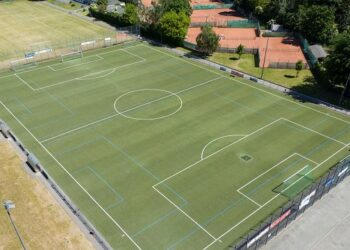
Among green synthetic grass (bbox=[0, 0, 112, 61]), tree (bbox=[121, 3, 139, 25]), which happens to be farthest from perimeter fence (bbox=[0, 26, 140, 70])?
tree (bbox=[121, 3, 139, 25])

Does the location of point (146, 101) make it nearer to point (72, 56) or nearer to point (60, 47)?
point (72, 56)

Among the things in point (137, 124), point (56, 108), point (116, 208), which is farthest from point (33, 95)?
point (116, 208)

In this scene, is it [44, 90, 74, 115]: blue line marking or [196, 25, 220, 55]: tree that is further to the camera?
[196, 25, 220, 55]: tree

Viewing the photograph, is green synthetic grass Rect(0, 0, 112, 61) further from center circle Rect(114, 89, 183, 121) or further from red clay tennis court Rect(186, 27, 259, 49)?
center circle Rect(114, 89, 183, 121)

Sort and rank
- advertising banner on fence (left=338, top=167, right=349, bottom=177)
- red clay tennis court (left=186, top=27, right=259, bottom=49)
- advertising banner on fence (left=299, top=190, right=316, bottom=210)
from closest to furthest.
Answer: advertising banner on fence (left=299, top=190, right=316, bottom=210), advertising banner on fence (left=338, top=167, right=349, bottom=177), red clay tennis court (left=186, top=27, right=259, bottom=49)

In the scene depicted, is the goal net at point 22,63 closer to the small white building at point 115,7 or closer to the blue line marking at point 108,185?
the small white building at point 115,7

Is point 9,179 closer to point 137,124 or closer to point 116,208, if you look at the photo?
point 116,208
